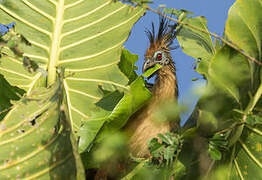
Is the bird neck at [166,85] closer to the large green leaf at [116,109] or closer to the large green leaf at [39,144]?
the large green leaf at [116,109]

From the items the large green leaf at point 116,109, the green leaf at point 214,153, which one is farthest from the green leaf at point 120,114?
the green leaf at point 214,153

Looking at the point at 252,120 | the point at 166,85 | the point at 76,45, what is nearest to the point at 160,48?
the point at 166,85

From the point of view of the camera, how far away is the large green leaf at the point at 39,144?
2.31ft

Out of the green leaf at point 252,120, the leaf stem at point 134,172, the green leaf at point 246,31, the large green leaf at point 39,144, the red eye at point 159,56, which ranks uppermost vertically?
the red eye at point 159,56

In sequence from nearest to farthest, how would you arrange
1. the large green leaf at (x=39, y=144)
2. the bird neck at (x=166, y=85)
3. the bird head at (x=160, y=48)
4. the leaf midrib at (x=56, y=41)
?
the large green leaf at (x=39, y=144), the leaf midrib at (x=56, y=41), the bird neck at (x=166, y=85), the bird head at (x=160, y=48)

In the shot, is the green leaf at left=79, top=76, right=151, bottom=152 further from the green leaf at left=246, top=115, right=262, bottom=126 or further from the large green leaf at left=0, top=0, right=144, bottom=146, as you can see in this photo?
the green leaf at left=246, top=115, right=262, bottom=126

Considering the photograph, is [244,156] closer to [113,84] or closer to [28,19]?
[113,84]

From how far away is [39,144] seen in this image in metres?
0.72

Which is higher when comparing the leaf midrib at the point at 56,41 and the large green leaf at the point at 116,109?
the leaf midrib at the point at 56,41

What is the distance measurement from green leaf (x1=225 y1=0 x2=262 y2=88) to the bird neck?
26cm

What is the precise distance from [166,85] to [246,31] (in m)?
0.47

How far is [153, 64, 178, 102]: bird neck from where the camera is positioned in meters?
1.09

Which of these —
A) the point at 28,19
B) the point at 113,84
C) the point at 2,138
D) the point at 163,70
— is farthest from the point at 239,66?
the point at 163,70

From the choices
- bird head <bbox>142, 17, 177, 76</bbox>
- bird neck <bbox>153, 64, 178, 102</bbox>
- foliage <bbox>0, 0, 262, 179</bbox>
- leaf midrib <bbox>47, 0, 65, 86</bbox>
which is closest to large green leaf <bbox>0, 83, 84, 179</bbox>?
foliage <bbox>0, 0, 262, 179</bbox>
